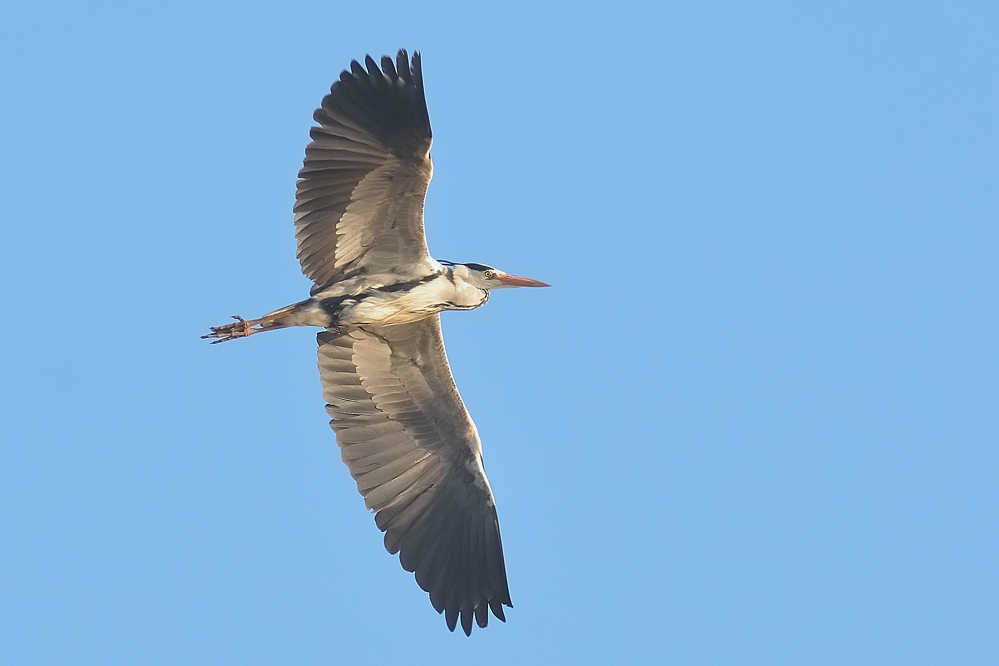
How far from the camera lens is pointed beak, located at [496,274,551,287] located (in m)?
13.0

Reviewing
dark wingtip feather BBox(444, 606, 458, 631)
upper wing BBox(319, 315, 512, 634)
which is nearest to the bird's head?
upper wing BBox(319, 315, 512, 634)

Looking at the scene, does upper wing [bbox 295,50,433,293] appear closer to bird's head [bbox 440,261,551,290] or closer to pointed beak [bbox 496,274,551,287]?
bird's head [bbox 440,261,551,290]

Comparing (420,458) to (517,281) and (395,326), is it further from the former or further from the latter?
(517,281)

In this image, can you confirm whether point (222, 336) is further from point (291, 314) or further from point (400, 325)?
point (400, 325)

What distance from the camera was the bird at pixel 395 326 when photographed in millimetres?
11547

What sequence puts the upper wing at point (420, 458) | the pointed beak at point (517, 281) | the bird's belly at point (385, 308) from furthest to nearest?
the pointed beak at point (517, 281) → the upper wing at point (420, 458) → the bird's belly at point (385, 308)

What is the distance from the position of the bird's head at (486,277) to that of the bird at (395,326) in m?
0.01

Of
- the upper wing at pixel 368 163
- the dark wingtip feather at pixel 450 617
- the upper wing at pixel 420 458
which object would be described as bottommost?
the dark wingtip feather at pixel 450 617

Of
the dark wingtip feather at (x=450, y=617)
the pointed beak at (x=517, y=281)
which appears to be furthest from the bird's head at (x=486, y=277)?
the dark wingtip feather at (x=450, y=617)

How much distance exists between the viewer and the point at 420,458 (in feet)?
42.9

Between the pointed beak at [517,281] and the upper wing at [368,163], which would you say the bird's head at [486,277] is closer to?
the pointed beak at [517,281]

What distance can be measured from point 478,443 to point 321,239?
2.69 m

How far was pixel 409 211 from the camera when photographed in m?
11.9

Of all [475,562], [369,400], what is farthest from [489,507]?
[369,400]
